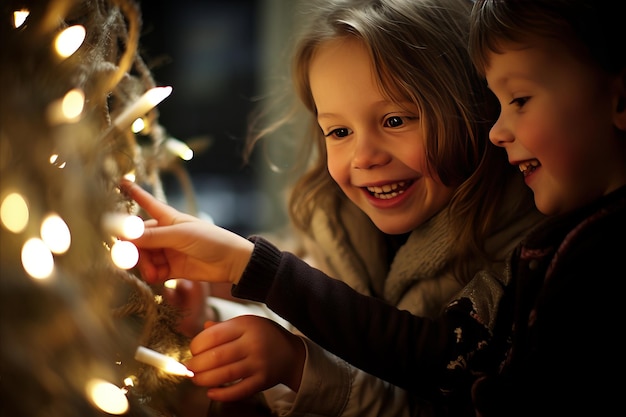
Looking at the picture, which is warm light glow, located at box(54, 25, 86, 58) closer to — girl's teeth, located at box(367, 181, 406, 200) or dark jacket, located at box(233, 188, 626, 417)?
dark jacket, located at box(233, 188, 626, 417)

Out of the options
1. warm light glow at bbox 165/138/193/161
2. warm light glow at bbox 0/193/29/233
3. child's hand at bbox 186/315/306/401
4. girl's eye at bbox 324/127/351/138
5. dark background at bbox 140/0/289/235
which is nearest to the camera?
warm light glow at bbox 0/193/29/233

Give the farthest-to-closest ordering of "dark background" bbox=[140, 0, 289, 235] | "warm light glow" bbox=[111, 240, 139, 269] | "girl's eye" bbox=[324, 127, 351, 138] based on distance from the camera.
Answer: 1. "dark background" bbox=[140, 0, 289, 235]
2. "girl's eye" bbox=[324, 127, 351, 138]
3. "warm light glow" bbox=[111, 240, 139, 269]

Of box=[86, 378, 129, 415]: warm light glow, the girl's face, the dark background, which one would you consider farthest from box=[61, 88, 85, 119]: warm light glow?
the dark background

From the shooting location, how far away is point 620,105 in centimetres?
55

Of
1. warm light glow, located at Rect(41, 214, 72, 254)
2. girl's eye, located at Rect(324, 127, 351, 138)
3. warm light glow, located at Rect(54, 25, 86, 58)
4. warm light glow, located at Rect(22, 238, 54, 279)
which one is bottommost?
warm light glow, located at Rect(22, 238, 54, 279)

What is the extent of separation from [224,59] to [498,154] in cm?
144

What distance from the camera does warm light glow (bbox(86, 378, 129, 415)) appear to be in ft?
1.69

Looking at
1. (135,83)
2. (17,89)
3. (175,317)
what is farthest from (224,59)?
(17,89)

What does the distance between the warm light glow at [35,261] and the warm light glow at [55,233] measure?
17mm

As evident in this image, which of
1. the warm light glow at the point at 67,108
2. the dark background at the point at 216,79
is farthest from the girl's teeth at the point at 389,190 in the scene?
the dark background at the point at 216,79

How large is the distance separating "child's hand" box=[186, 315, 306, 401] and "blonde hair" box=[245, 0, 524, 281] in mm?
255

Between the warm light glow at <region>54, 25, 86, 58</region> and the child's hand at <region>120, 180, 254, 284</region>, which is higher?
the warm light glow at <region>54, 25, 86, 58</region>

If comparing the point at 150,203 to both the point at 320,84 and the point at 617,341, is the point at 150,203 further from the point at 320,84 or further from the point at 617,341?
the point at 617,341

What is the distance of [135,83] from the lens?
775mm
